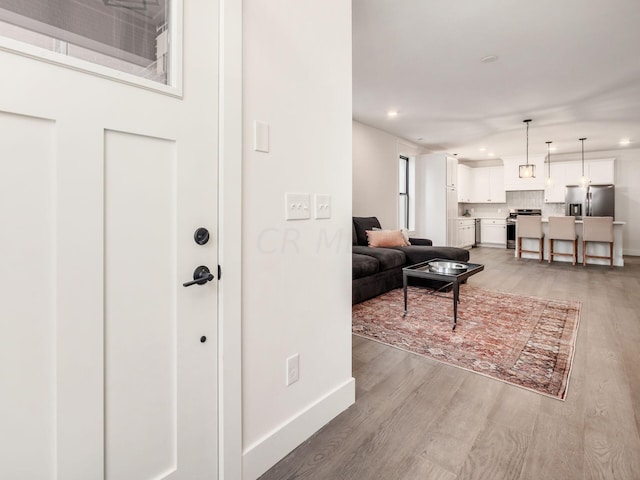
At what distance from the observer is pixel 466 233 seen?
28.9ft

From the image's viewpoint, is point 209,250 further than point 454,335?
No

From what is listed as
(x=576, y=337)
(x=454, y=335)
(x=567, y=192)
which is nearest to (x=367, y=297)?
(x=454, y=335)

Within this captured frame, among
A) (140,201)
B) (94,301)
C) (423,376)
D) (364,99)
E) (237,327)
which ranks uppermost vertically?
(364,99)

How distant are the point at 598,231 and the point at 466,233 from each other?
3059 millimetres

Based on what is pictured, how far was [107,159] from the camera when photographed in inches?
35.3

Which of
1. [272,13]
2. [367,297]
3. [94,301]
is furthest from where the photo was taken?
[367,297]

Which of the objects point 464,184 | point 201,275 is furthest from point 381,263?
point 464,184

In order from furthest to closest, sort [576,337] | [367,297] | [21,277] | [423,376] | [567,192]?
[567,192] < [367,297] < [576,337] < [423,376] < [21,277]

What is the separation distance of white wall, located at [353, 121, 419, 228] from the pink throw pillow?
83 cm

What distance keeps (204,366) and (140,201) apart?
1.98 feet

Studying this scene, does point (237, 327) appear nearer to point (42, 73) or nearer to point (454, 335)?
point (42, 73)

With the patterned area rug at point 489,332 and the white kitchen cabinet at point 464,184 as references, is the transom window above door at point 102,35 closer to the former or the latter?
the patterned area rug at point 489,332

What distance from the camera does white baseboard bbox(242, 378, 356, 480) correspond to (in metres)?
1.30

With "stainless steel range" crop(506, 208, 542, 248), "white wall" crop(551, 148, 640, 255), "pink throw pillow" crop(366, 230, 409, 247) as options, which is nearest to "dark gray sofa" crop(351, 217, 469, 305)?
"pink throw pillow" crop(366, 230, 409, 247)
